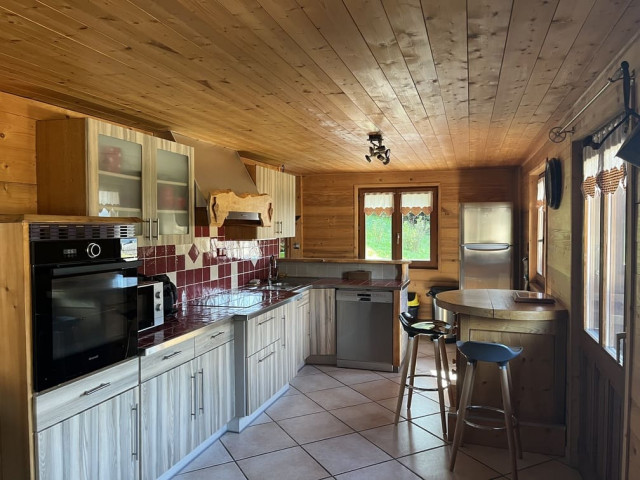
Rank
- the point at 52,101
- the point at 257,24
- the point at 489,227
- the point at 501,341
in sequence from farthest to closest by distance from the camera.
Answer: the point at 489,227
the point at 501,341
the point at 52,101
the point at 257,24

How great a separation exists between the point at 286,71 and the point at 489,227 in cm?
427

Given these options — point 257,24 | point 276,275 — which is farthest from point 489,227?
point 257,24

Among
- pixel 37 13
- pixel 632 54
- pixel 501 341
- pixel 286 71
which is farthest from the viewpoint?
pixel 501 341

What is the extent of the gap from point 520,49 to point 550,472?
243 centimetres

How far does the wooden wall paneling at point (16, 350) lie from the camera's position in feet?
5.96

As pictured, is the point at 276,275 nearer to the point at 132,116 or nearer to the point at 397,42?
the point at 132,116

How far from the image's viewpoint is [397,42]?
185cm

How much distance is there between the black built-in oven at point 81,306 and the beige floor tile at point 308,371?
2495 mm

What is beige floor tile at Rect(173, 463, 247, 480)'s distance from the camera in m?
2.70

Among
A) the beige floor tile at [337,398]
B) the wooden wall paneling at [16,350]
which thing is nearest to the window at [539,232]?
Result: the beige floor tile at [337,398]

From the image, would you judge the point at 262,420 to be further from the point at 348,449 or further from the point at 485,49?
the point at 485,49

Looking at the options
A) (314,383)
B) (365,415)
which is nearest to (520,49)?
(365,415)

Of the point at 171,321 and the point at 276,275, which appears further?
the point at 276,275

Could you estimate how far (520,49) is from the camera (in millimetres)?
1921
